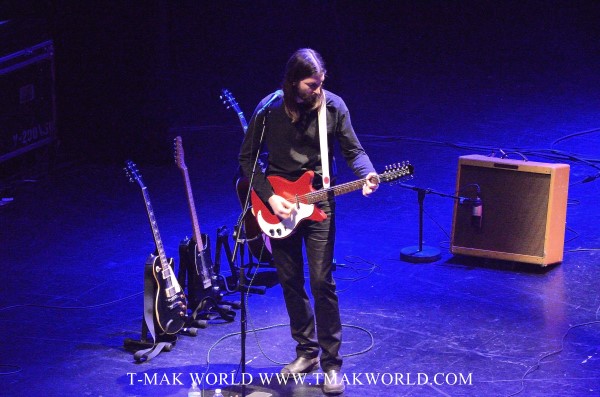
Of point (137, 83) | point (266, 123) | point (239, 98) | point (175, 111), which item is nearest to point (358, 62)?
point (239, 98)

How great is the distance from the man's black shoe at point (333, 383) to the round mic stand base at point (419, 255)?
2.44 m

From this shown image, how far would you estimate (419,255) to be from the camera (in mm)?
8164

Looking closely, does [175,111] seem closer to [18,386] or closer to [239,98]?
[239,98]

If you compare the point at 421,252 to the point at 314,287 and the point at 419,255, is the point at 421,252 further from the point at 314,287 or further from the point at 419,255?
the point at 314,287

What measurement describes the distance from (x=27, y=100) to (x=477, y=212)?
5578 millimetres

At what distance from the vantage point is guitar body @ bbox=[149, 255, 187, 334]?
6.52 m

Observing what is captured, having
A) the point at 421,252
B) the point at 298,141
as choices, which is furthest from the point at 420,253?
the point at 298,141

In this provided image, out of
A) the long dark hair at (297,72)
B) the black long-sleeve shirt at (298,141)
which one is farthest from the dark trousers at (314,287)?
the long dark hair at (297,72)

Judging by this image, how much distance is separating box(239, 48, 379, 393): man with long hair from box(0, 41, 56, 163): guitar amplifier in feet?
18.5

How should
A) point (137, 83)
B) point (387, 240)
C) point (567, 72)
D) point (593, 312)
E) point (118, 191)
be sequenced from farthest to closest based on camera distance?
point (567, 72) → point (137, 83) → point (118, 191) → point (387, 240) → point (593, 312)

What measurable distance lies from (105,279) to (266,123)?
2.78 meters

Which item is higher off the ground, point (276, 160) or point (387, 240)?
point (276, 160)

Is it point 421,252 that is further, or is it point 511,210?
point 421,252

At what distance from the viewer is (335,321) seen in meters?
5.85
